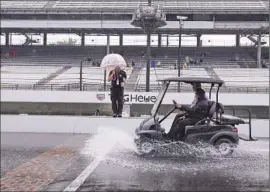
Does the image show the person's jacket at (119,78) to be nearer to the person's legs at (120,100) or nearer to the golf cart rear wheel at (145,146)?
the person's legs at (120,100)

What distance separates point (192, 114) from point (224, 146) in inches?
31.3


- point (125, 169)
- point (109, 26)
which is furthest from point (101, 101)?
point (109, 26)

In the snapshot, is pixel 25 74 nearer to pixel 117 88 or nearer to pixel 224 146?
pixel 117 88

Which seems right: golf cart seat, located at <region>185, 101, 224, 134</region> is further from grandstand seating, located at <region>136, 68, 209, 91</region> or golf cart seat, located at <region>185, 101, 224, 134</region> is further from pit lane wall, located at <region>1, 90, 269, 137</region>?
grandstand seating, located at <region>136, 68, 209, 91</region>

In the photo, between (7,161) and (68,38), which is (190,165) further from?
(68,38)

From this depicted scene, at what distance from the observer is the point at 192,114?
301 inches

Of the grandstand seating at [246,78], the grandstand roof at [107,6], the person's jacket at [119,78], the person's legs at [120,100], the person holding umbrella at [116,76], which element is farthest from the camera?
the grandstand roof at [107,6]

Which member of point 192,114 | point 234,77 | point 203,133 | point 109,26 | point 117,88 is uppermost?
point 109,26

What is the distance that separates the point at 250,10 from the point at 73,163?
2246 cm

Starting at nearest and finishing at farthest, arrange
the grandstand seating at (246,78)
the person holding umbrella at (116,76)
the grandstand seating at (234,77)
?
the person holding umbrella at (116,76)
the grandstand seating at (234,77)
the grandstand seating at (246,78)

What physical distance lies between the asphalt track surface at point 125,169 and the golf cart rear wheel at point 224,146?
13 centimetres

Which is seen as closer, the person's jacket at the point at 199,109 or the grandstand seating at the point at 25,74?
the person's jacket at the point at 199,109

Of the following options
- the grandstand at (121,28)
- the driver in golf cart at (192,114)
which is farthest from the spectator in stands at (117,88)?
the grandstand at (121,28)

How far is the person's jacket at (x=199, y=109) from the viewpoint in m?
7.54
